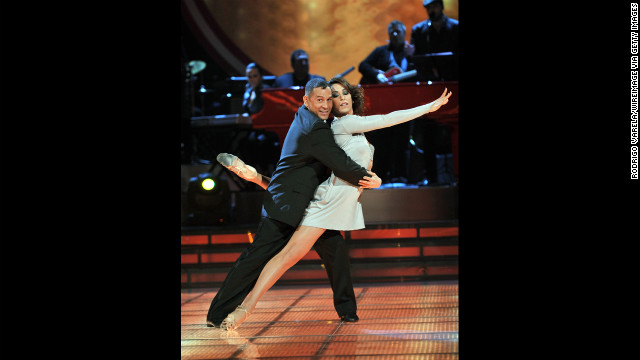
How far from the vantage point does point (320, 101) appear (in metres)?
3.45

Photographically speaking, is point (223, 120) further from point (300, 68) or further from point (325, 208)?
point (325, 208)

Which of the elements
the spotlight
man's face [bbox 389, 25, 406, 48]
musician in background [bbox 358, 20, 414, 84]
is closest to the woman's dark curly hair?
the spotlight

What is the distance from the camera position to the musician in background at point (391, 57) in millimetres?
6871

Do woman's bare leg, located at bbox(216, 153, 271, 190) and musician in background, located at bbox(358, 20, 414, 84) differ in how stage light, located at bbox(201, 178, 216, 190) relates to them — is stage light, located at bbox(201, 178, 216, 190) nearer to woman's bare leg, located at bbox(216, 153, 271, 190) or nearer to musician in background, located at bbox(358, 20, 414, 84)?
musician in background, located at bbox(358, 20, 414, 84)

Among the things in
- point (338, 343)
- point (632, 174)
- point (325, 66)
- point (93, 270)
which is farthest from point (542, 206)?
point (325, 66)

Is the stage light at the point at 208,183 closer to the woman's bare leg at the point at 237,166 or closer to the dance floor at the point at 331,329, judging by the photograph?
the dance floor at the point at 331,329

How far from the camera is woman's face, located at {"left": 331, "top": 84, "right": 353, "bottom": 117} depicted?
11.8ft

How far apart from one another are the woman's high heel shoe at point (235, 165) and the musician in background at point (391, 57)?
356cm

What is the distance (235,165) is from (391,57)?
13.1 feet

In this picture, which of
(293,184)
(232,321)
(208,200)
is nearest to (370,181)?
(293,184)

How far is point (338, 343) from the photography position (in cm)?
303

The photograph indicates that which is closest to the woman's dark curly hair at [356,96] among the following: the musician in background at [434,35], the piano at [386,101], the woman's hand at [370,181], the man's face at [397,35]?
the woman's hand at [370,181]

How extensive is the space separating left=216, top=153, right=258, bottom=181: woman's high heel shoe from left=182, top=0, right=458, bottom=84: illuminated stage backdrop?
6148 mm

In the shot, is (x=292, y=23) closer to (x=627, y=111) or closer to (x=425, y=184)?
(x=425, y=184)
